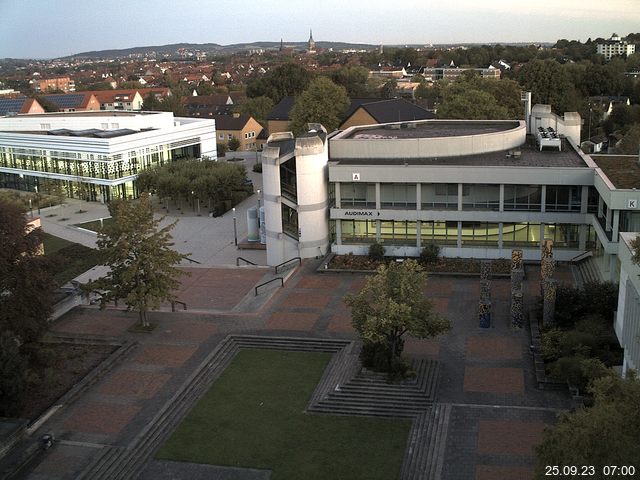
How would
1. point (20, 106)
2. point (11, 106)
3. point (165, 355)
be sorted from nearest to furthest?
point (165, 355), point (20, 106), point (11, 106)

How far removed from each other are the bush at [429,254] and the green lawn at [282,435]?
13.1m

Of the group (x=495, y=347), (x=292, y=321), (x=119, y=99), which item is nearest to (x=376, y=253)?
(x=292, y=321)

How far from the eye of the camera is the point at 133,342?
28.8 metres

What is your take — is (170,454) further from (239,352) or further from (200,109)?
(200,109)

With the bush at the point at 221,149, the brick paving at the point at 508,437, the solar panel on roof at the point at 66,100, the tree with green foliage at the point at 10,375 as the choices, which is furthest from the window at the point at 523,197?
the solar panel on roof at the point at 66,100

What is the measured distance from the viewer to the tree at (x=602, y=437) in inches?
445

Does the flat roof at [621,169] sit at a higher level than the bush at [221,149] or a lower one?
higher

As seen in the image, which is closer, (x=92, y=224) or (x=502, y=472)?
(x=502, y=472)

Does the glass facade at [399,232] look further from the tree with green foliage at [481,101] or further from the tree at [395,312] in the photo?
the tree with green foliage at [481,101]

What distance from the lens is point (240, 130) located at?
90.8 metres

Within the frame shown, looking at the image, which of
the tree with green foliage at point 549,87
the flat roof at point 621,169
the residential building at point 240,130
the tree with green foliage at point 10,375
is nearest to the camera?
the tree with green foliage at point 10,375

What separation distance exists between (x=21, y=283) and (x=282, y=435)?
33.1 feet

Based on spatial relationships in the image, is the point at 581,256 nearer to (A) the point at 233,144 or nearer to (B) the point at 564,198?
(B) the point at 564,198

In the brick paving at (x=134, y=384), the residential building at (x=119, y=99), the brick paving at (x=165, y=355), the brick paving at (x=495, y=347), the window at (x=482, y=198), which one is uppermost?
the residential building at (x=119, y=99)
